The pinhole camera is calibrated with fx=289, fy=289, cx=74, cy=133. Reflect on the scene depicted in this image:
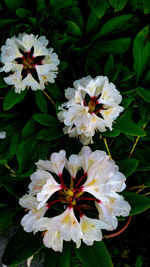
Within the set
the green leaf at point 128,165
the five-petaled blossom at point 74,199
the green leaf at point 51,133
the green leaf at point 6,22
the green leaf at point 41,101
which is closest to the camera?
the five-petaled blossom at point 74,199

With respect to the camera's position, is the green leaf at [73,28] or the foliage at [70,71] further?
the green leaf at [73,28]

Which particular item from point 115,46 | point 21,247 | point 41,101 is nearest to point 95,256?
point 21,247

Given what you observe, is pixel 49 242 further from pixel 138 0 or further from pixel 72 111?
pixel 138 0

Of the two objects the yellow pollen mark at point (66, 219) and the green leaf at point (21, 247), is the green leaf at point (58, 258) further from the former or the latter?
the yellow pollen mark at point (66, 219)

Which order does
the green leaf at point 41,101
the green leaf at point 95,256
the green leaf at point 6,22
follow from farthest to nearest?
the green leaf at point 6,22, the green leaf at point 41,101, the green leaf at point 95,256

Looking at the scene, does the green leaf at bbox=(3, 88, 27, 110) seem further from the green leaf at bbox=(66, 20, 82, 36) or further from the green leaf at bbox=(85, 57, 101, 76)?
the green leaf at bbox=(66, 20, 82, 36)

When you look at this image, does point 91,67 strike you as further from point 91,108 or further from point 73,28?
point 91,108

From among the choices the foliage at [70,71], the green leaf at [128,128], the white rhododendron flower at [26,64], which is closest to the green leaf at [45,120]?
the foliage at [70,71]
